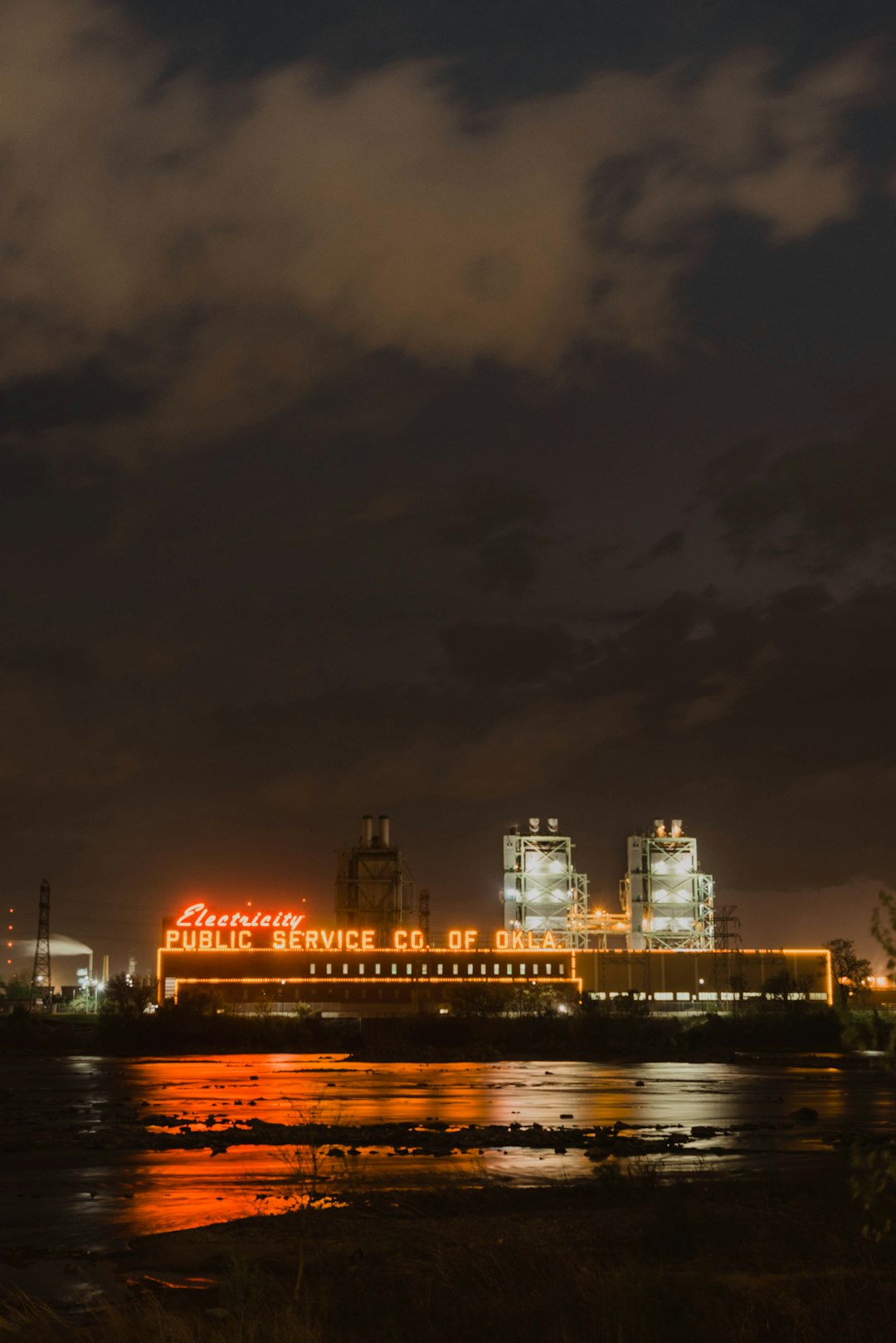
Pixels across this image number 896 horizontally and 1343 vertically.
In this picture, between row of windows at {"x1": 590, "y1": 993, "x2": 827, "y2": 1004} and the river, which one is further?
row of windows at {"x1": 590, "y1": 993, "x2": 827, "y2": 1004}

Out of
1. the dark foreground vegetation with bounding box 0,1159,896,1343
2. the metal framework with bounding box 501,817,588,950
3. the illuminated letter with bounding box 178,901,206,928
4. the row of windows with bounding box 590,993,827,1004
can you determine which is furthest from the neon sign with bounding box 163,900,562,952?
the dark foreground vegetation with bounding box 0,1159,896,1343

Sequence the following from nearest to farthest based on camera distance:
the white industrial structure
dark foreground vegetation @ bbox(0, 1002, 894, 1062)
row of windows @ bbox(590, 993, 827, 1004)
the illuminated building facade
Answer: dark foreground vegetation @ bbox(0, 1002, 894, 1062) < the illuminated building facade < row of windows @ bbox(590, 993, 827, 1004) < the white industrial structure

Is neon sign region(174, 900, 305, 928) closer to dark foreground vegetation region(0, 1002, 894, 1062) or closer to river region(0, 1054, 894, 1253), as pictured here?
dark foreground vegetation region(0, 1002, 894, 1062)

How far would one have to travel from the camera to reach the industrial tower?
536ft

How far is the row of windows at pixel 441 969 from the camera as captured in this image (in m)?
149

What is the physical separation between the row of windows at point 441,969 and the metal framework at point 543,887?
27.8 meters

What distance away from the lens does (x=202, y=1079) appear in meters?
79.1

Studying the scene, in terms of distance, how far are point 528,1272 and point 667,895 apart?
162 meters

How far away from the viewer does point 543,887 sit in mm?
182875

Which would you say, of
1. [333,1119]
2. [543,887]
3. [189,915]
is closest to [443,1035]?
[189,915]

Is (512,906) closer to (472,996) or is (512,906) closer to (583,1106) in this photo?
(472,996)

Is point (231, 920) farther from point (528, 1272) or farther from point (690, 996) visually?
point (528, 1272)

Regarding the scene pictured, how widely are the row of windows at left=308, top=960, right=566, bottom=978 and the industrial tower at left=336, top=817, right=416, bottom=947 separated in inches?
414

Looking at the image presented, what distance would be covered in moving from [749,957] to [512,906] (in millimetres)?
35789
